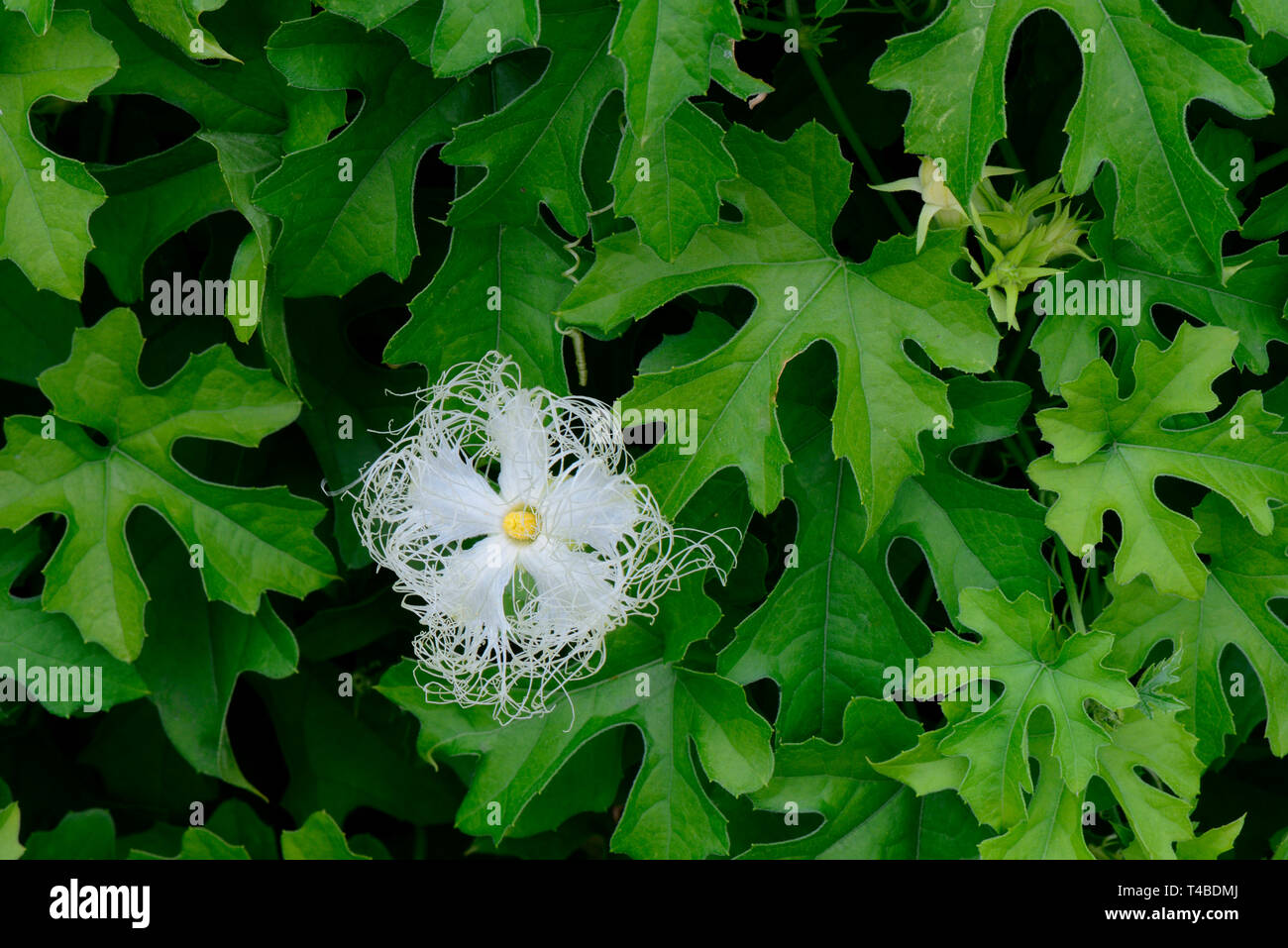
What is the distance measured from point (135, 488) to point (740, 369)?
98 centimetres

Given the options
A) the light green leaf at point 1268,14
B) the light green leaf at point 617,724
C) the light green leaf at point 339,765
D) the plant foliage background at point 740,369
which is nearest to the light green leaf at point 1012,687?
the plant foliage background at point 740,369

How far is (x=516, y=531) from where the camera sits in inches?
62.4

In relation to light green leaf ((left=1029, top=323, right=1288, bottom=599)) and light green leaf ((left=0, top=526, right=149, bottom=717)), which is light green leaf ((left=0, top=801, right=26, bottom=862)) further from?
light green leaf ((left=1029, top=323, right=1288, bottom=599))

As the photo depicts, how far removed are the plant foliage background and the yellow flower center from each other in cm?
18

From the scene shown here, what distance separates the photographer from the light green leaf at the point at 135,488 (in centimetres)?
172

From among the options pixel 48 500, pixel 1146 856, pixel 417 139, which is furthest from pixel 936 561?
pixel 48 500

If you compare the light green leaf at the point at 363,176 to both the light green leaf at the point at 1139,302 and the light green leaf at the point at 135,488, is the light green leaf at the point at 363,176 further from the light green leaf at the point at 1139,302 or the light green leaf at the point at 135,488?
the light green leaf at the point at 1139,302

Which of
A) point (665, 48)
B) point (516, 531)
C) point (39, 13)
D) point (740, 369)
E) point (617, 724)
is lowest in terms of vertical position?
point (617, 724)

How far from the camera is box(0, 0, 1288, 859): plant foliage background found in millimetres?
1517

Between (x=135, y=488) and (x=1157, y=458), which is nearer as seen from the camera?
(x=1157, y=458)

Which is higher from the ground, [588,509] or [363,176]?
[363,176]

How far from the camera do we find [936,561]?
66.1 inches

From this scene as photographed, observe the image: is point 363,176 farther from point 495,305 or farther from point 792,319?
point 792,319

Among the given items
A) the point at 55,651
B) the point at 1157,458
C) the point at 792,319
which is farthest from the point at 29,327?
the point at 1157,458
